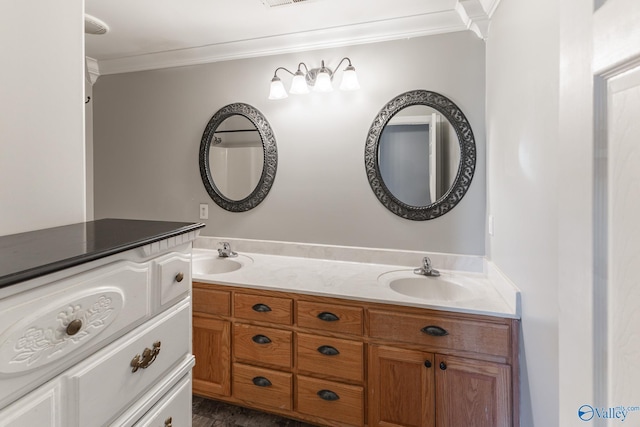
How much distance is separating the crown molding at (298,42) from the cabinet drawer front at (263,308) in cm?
173

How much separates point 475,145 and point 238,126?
1693 millimetres

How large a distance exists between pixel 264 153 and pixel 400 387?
1.75 metres

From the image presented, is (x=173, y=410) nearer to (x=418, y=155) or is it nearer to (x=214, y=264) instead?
(x=214, y=264)

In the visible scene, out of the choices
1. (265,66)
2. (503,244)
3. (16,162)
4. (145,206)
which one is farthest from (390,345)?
(145,206)

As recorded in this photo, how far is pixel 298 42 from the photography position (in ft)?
7.06

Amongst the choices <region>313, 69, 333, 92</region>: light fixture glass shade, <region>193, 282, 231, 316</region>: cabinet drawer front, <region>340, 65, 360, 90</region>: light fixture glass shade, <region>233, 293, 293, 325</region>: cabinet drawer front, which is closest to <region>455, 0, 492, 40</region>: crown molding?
<region>340, 65, 360, 90</region>: light fixture glass shade

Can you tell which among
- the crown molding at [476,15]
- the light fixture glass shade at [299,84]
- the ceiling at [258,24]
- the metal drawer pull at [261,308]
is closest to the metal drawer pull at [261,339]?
the metal drawer pull at [261,308]

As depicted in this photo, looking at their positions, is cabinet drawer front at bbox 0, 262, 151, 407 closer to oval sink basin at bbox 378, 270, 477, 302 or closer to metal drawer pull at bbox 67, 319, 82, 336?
metal drawer pull at bbox 67, 319, 82, 336

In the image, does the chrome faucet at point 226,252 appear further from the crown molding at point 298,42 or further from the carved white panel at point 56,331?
the carved white panel at point 56,331

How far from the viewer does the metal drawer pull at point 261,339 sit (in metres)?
1.73

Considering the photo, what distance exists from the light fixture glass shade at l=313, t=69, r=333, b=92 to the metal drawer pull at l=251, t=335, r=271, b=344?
1608mm

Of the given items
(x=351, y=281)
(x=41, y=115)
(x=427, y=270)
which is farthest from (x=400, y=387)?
(x=41, y=115)

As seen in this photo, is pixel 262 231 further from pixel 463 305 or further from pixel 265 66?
pixel 463 305

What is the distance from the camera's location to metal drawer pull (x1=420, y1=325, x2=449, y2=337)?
1459 mm
